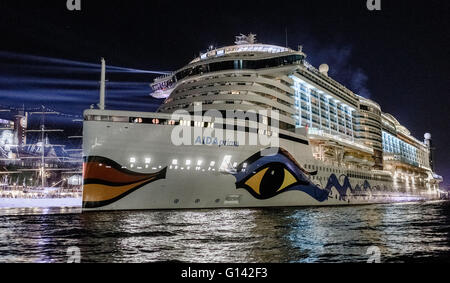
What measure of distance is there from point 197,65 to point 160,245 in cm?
2706

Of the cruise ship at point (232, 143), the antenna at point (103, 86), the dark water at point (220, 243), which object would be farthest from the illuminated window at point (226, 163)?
the antenna at point (103, 86)

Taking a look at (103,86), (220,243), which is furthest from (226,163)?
(220,243)

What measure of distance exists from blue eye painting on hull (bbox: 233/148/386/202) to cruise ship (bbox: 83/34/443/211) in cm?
9

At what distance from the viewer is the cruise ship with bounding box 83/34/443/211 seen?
2555 centimetres

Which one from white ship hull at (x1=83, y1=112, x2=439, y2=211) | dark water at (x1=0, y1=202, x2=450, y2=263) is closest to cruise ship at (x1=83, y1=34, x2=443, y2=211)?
white ship hull at (x1=83, y1=112, x2=439, y2=211)

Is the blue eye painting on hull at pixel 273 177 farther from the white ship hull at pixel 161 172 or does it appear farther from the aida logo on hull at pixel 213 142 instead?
the aida logo on hull at pixel 213 142

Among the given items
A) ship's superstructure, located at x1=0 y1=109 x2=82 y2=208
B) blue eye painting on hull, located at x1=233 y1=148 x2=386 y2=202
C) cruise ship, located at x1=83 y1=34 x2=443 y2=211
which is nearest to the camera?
cruise ship, located at x1=83 y1=34 x2=443 y2=211

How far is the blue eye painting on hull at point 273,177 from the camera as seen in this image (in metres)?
29.6

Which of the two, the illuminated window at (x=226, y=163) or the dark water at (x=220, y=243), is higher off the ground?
the illuminated window at (x=226, y=163)

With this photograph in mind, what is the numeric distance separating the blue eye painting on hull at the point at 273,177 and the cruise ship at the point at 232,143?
0.09 metres

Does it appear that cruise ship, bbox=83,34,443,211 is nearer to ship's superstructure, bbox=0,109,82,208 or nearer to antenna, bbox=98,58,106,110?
antenna, bbox=98,58,106,110

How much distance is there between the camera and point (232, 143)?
95.7ft
